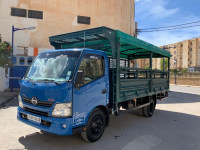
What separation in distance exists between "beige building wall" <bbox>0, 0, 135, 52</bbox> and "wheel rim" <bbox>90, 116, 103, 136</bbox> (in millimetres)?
15199

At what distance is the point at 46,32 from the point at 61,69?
50.1ft

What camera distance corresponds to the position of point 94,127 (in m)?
3.97

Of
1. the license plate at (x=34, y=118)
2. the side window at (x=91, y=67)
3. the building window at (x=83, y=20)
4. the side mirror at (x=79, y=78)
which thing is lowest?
the license plate at (x=34, y=118)

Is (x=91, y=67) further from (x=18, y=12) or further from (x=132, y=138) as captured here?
(x=18, y=12)

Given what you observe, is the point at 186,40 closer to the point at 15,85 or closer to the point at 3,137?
the point at 15,85

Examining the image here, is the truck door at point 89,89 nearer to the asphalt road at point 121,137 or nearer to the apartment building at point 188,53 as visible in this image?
the asphalt road at point 121,137

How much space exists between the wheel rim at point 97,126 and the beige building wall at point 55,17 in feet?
49.9

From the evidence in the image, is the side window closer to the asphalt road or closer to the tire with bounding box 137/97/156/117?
the asphalt road

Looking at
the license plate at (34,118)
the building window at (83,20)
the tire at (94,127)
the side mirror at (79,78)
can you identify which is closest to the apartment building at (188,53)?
the building window at (83,20)

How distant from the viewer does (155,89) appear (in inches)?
263

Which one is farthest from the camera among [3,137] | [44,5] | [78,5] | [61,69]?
[78,5]

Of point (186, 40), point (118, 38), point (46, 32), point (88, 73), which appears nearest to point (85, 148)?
point (88, 73)

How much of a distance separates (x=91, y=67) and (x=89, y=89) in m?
0.56

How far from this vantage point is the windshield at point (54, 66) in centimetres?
353
